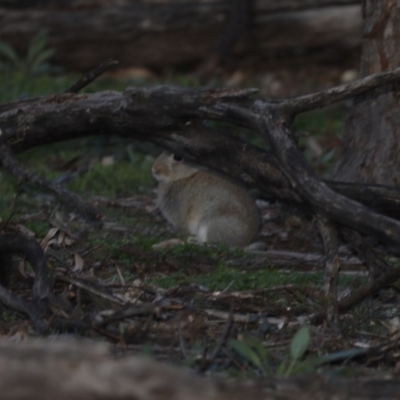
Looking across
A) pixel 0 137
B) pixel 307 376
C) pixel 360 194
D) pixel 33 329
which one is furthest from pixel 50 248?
pixel 307 376

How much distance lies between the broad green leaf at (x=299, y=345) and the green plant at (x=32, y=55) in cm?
669

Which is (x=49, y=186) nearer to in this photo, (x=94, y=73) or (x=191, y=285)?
(x=94, y=73)

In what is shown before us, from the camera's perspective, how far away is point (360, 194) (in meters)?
5.51

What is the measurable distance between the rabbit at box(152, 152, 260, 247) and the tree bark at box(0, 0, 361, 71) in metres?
3.69

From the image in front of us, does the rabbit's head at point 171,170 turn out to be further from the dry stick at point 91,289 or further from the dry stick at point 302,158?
the dry stick at point 91,289

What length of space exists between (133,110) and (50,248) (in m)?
0.94

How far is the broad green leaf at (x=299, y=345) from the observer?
4.00 metres

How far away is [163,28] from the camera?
10.5 m

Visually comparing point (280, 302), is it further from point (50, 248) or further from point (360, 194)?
point (50, 248)

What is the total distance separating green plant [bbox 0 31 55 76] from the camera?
10164mm

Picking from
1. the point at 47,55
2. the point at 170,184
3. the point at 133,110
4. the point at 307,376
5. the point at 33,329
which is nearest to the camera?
the point at 307,376

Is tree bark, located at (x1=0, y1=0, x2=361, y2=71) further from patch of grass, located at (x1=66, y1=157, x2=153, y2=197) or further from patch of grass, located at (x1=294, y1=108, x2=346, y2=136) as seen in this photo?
patch of grass, located at (x1=66, y1=157, x2=153, y2=197)

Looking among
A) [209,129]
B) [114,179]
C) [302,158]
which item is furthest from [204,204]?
[302,158]

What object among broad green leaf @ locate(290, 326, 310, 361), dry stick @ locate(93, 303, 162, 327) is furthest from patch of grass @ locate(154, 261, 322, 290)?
broad green leaf @ locate(290, 326, 310, 361)
